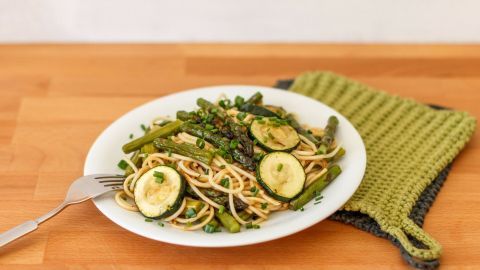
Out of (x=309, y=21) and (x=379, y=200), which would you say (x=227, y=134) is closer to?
(x=379, y=200)

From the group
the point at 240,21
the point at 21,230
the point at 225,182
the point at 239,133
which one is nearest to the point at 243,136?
the point at 239,133

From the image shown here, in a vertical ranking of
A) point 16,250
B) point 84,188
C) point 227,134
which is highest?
point 227,134

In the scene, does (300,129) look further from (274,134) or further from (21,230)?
(21,230)

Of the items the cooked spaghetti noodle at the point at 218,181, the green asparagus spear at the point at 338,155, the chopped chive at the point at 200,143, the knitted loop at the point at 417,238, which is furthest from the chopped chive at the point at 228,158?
the knitted loop at the point at 417,238

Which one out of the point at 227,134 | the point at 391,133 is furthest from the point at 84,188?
the point at 391,133

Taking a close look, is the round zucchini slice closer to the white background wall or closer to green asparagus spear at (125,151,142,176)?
green asparagus spear at (125,151,142,176)

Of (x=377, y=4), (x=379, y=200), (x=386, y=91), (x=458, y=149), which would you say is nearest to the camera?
(x=379, y=200)
